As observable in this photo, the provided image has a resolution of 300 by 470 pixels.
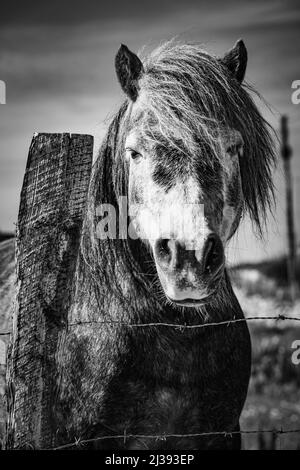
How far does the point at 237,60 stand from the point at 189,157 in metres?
0.83

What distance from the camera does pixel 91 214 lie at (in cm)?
305

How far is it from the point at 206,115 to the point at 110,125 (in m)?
0.59

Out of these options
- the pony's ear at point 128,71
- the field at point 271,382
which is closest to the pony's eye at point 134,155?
the pony's ear at point 128,71

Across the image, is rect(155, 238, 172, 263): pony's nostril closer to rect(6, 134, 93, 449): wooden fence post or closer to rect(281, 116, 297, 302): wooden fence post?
rect(6, 134, 93, 449): wooden fence post

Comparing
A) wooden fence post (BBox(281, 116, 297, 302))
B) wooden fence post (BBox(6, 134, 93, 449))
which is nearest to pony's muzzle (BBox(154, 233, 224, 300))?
wooden fence post (BBox(6, 134, 93, 449))

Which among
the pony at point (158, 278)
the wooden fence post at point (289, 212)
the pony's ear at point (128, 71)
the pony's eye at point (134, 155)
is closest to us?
the pony at point (158, 278)

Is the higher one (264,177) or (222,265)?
(264,177)

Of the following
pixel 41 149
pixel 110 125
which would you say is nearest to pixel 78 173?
pixel 41 149

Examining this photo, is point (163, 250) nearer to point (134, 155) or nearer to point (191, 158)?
point (191, 158)

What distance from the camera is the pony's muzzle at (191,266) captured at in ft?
7.77

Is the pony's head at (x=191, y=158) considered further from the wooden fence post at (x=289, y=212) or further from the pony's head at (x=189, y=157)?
the wooden fence post at (x=289, y=212)

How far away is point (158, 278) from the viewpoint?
293cm
